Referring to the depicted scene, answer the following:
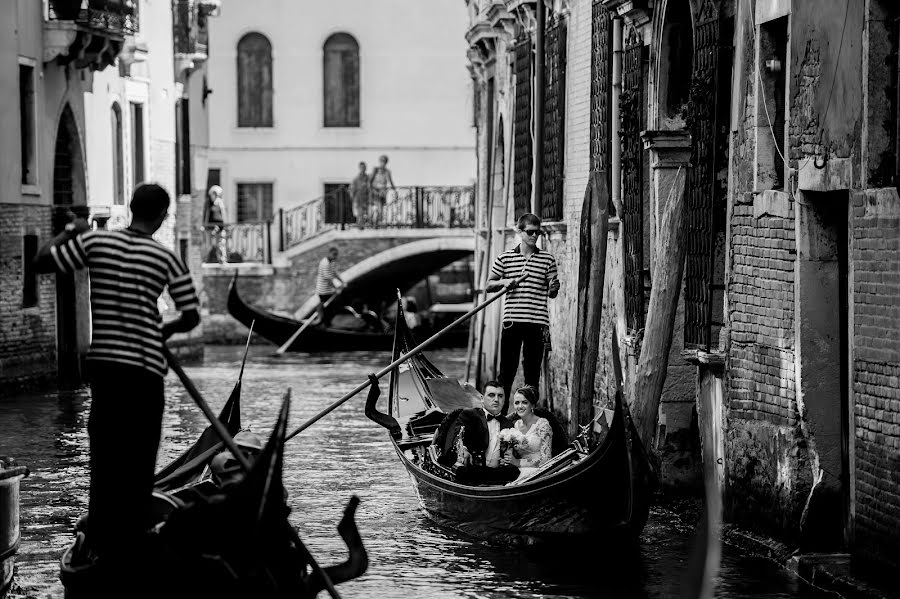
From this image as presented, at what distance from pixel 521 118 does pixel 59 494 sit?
16.1 ft

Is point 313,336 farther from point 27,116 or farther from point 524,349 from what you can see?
point 524,349

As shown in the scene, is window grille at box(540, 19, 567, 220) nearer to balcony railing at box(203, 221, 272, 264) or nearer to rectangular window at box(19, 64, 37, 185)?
rectangular window at box(19, 64, 37, 185)

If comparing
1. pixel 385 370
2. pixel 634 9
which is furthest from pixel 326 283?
pixel 385 370

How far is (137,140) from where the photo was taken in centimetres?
1711

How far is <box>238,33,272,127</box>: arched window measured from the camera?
2472cm

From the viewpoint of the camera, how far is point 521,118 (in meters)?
12.3

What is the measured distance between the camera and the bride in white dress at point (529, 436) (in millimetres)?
→ 7094

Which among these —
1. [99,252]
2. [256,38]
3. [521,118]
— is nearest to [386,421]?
[99,252]

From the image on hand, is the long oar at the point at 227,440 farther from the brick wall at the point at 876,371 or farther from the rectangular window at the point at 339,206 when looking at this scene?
the rectangular window at the point at 339,206

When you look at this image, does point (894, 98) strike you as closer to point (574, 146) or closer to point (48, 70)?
point (574, 146)

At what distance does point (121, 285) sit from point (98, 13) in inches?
385

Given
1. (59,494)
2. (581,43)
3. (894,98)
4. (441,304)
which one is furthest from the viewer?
(441,304)

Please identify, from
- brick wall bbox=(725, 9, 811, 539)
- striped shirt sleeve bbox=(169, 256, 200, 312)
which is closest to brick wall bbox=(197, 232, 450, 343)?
brick wall bbox=(725, 9, 811, 539)

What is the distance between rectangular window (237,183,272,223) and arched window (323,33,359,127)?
47.8 inches
